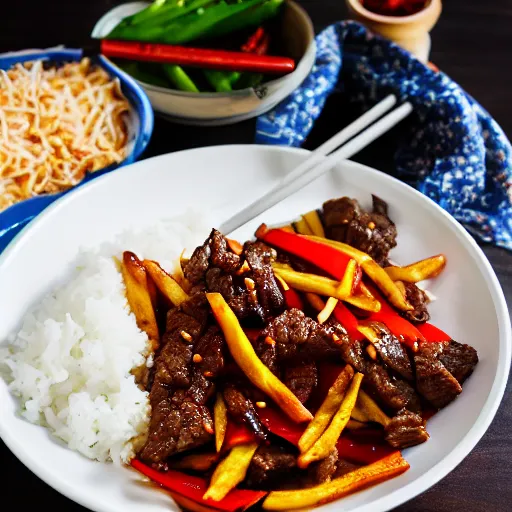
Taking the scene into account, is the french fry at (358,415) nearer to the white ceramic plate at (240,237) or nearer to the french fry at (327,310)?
the white ceramic plate at (240,237)

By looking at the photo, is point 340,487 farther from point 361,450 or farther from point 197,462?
point 197,462

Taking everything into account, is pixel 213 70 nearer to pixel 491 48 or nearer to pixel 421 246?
pixel 421 246

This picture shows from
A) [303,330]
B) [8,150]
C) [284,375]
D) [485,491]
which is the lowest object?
[485,491]

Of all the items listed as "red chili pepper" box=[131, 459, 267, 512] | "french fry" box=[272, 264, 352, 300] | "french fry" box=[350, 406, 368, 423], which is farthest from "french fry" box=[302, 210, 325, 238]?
"red chili pepper" box=[131, 459, 267, 512]

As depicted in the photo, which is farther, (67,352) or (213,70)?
(213,70)

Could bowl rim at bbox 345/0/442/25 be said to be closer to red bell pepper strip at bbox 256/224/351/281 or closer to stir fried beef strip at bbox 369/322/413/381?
red bell pepper strip at bbox 256/224/351/281

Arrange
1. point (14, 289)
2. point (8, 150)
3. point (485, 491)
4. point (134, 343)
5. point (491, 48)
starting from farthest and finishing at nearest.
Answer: point (491, 48) < point (8, 150) < point (14, 289) < point (134, 343) < point (485, 491)


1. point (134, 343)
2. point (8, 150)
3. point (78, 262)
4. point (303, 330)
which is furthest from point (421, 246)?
point (8, 150)
